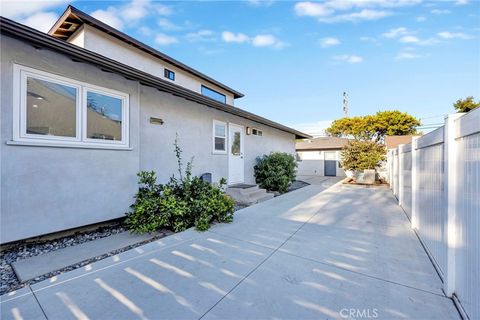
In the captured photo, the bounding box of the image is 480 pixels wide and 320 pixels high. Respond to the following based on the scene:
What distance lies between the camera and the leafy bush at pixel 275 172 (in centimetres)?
895

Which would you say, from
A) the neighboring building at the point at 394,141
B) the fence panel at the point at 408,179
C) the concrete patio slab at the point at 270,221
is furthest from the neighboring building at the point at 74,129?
the neighboring building at the point at 394,141

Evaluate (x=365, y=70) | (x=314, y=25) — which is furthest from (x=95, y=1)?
(x=365, y=70)

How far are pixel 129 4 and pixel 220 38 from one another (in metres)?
3.32

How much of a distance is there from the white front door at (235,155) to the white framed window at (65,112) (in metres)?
4.25

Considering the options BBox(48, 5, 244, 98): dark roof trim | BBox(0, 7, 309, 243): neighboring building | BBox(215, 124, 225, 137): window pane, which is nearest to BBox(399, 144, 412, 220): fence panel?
BBox(0, 7, 309, 243): neighboring building

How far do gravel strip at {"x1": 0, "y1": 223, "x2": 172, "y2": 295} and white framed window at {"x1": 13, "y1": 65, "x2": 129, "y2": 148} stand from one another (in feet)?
5.27

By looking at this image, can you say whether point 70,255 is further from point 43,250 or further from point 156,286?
point 156,286

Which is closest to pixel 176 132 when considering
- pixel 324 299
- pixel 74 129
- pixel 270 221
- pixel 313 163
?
pixel 74 129

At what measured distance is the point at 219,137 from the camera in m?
7.76

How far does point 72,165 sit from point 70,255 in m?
1.42

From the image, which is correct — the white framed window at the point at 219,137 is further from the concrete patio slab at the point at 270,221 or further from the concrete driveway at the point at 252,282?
the concrete driveway at the point at 252,282

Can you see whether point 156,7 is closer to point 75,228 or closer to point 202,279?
point 75,228

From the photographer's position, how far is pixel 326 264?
2.84m

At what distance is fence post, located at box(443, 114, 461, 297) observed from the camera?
83.6 inches
